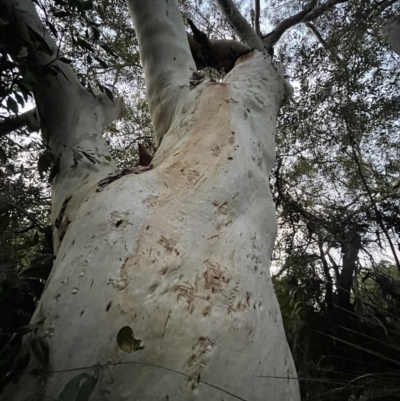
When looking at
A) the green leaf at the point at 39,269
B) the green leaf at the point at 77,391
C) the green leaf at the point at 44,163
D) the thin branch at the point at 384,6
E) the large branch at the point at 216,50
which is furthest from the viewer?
the thin branch at the point at 384,6

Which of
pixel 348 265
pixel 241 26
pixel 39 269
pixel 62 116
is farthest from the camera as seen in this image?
pixel 241 26

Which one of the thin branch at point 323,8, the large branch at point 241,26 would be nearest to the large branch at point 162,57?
the large branch at point 241,26

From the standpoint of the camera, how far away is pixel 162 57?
1.98 m

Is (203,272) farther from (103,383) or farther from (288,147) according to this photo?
(288,147)

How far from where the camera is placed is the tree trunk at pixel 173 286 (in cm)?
70

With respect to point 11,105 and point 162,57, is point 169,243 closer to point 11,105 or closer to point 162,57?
point 11,105

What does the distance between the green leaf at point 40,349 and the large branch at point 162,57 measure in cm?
118

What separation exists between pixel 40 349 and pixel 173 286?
0.29 metres

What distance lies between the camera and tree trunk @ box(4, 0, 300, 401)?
70cm

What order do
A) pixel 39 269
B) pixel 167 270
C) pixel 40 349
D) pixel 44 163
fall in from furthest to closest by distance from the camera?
pixel 44 163, pixel 39 269, pixel 167 270, pixel 40 349

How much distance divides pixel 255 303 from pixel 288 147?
444cm

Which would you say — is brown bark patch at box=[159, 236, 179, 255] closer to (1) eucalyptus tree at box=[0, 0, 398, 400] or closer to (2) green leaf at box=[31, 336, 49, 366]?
(1) eucalyptus tree at box=[0, 0, 398, 400]

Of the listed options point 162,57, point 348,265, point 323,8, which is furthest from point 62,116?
point 323,8

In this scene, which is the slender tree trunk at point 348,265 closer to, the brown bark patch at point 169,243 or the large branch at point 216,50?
the large branch at point 216,50
